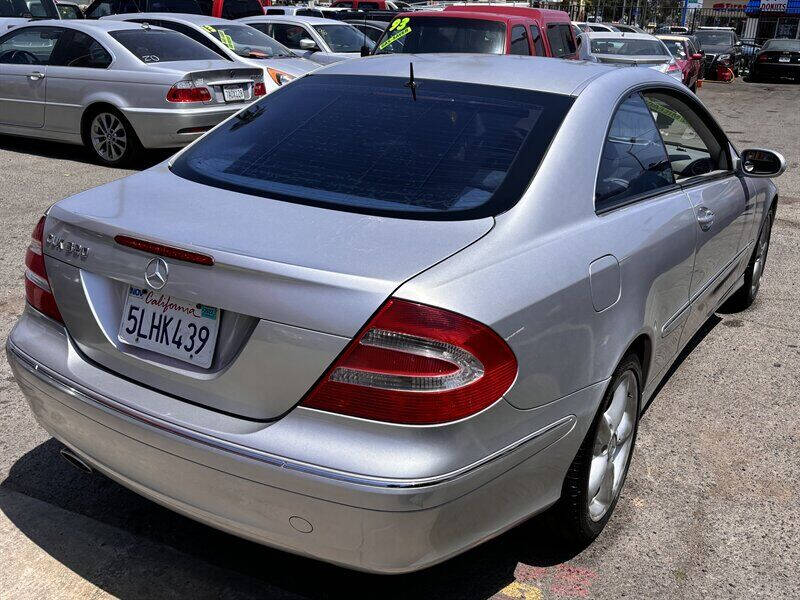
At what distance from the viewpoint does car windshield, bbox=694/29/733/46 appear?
32109 mm

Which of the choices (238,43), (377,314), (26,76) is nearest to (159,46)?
(26,76)

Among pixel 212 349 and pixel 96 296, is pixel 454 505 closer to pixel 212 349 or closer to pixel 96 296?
pixel 212 349

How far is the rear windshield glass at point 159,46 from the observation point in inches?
379

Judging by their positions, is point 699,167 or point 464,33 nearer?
point 699,167

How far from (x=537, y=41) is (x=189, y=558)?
9.49 meters

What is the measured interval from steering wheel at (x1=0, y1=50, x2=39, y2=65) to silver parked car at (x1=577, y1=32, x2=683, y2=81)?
9380mm

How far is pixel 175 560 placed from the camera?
2961 mm

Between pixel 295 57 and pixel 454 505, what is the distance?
11.5 m

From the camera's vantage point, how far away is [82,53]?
383 inches

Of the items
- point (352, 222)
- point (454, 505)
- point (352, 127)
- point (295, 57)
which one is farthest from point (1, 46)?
point (454, 505)

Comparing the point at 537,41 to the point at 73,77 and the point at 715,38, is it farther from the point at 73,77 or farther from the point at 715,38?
the point at 715,38

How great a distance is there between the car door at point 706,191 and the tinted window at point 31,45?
785 cm

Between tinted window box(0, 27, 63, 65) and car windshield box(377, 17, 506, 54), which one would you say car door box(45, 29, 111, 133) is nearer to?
tinted window box(0, 27, 63, 65)

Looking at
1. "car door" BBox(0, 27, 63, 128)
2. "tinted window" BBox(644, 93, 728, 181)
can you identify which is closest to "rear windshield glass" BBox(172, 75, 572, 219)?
"tinted window" BBox(644, 93, 728, 181)
